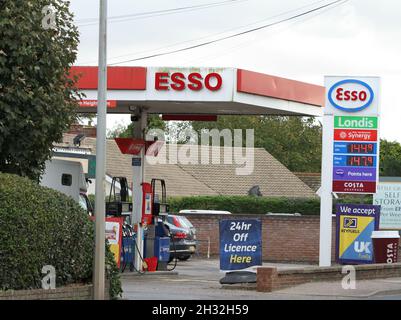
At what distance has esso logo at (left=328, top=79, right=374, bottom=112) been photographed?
28.6 metres

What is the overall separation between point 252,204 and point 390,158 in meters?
29.3

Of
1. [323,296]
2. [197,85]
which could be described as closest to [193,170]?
[197,85]

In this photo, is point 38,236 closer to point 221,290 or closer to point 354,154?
point 221,290

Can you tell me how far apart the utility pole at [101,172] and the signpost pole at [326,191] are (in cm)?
1369

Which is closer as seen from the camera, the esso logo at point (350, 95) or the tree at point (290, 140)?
the esso logo at point (350, 95)

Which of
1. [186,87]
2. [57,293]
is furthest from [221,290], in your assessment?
[57,293]

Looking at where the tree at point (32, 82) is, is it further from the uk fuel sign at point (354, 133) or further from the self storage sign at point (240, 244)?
the uk fuel sign at point (354, 133)

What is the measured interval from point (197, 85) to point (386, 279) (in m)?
6.88

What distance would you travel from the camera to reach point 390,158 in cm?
7369

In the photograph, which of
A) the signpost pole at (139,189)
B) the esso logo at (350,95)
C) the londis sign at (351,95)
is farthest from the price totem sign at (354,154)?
the signpost pole at (139,189)

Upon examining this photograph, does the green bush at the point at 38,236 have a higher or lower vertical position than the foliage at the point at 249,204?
higher

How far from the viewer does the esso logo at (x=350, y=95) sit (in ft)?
93.9

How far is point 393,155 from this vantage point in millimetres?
80938
